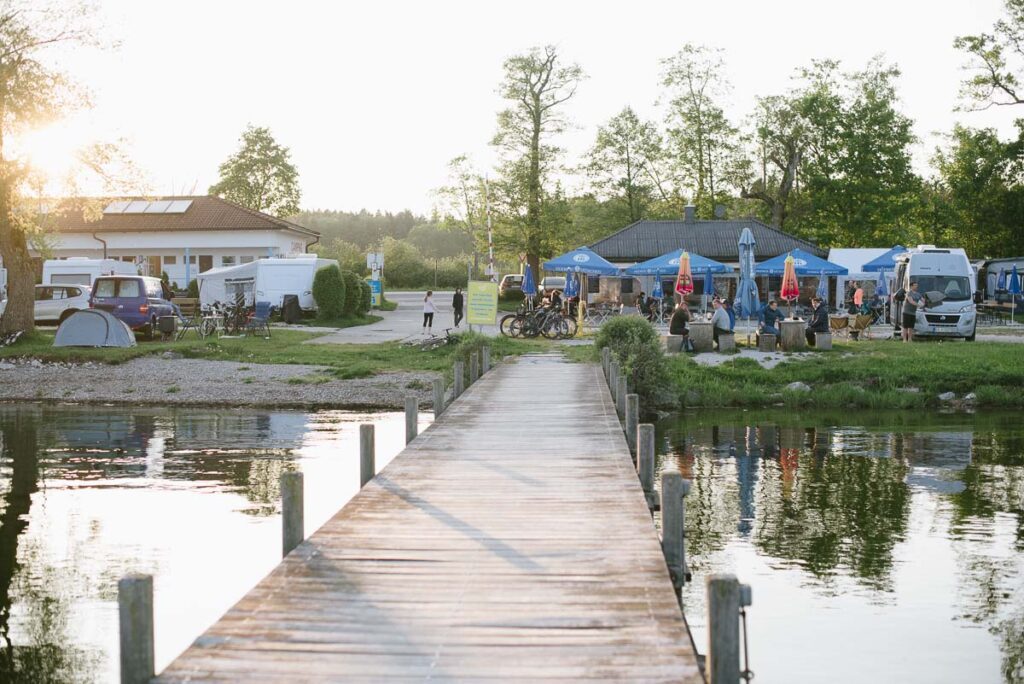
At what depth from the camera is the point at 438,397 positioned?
51.8ft

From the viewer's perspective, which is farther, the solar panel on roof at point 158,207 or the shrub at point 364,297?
the solar panel on roof at point 158,207

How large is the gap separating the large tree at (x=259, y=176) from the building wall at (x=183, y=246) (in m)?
16.7

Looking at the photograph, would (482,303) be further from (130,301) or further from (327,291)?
(327,291)

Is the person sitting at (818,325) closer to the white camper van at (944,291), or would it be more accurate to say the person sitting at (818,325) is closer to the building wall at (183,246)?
the white camper van at (944,291)

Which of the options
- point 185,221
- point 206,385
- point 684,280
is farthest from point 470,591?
point 185,221

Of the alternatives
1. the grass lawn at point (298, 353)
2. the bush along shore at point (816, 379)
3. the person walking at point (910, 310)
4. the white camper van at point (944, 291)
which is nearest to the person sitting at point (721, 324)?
the bush along shore at point (816, 379)

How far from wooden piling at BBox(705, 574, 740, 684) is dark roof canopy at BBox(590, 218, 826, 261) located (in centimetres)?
4639

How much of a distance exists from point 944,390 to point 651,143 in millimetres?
42084

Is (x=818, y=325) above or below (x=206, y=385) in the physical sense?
above

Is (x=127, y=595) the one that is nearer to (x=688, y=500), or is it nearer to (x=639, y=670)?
(x=639, y=670)

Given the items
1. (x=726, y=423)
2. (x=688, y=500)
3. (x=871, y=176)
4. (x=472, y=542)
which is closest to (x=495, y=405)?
(x=688, y=500)

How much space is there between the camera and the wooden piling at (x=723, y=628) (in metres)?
5.54

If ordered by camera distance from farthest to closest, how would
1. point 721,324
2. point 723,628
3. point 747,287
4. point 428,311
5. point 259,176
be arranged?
point 259,176 → point 428,311 → point 747,287 → point 721,324 → point 723,628

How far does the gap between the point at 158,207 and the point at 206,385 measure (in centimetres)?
4235
